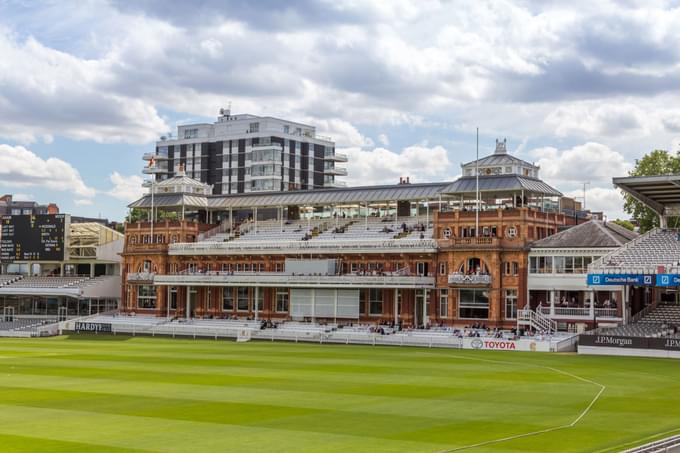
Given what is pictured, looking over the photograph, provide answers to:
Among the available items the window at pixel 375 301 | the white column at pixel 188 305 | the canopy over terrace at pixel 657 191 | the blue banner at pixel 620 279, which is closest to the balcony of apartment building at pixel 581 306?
the blue banner at pixel 620 279

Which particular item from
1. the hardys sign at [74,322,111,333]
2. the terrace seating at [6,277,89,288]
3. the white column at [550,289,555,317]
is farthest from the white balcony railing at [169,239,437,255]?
the terrace seating at [6,277,89,288]

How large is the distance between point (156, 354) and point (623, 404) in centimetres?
3187

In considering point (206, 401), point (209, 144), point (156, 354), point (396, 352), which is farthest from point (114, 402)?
point (209, 144)

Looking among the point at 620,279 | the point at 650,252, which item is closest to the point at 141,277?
the point at 620,279

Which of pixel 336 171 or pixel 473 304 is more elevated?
pixel 336 171

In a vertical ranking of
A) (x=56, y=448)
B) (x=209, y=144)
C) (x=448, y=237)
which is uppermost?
(x=209, y=144)

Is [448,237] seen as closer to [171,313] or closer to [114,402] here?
[171,313]

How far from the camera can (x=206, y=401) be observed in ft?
112

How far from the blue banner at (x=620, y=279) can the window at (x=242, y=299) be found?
36004 millimetres

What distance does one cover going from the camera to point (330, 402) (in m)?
34.1

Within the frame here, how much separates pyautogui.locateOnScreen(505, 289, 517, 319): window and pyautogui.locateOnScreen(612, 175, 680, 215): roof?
12.1 m

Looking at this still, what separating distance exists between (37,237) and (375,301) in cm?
4072

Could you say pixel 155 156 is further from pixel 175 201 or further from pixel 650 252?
Answer: pixel 650 252

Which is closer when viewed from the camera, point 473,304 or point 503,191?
point 473,304
